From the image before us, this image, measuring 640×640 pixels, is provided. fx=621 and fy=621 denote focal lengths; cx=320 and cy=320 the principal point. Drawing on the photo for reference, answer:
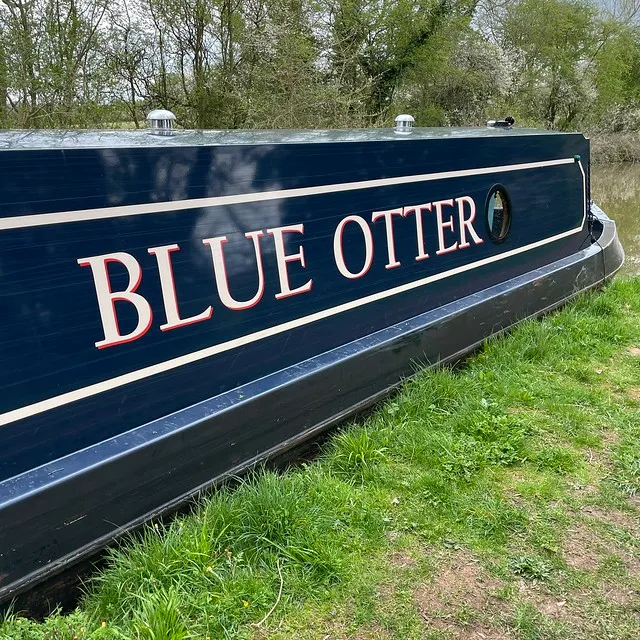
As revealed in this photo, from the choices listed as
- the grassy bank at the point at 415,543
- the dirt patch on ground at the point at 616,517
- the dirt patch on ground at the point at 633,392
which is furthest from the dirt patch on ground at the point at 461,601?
the dirt patch on ground at the point at 633,392

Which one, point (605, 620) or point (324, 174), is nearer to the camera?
point (605, 620)

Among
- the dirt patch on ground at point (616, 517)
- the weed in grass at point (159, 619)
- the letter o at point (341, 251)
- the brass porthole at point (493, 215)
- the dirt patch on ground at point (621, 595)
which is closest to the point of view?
the weed in grass at point (159, 619)

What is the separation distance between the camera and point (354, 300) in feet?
9.12

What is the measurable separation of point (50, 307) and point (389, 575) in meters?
1.33

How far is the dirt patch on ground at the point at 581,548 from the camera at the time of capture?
206cm

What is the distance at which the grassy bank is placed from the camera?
1.80 metres

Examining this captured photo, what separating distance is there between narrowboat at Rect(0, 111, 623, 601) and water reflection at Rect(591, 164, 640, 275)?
491 cm

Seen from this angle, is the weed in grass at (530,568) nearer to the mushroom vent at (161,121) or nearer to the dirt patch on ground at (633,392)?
the dirt patch on ground at (633,392)

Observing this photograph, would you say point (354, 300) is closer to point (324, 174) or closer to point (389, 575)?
point (324, 174)

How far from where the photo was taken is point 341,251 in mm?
2684

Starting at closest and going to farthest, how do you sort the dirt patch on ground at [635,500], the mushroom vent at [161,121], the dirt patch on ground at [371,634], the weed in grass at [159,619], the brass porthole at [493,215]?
the weed in grass at [159,619]
the dirt patch on ground at [371,634]
the dirt patch on ground at [635,500]
the mushroom vent at [161,121]
the brass porthole at [493,215]

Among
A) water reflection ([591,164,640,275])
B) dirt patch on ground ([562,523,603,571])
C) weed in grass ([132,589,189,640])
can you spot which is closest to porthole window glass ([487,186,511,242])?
dirt patch on ground ([562,523,603,571])

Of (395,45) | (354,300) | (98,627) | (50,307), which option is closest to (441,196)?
(354,300)

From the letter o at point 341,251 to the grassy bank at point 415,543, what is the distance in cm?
64
